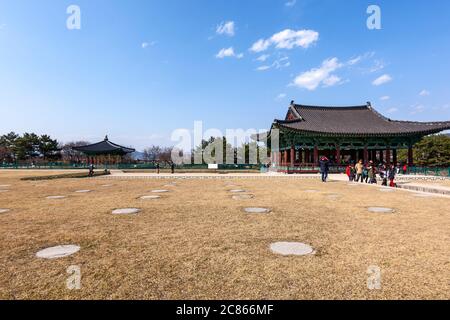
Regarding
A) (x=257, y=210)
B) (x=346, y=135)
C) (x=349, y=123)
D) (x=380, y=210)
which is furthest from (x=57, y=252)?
(x=349, y=123)

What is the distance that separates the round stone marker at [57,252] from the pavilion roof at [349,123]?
21.4 metres

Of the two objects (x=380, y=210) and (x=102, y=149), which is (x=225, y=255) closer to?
(x=380, y=210)

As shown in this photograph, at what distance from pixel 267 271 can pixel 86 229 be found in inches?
135

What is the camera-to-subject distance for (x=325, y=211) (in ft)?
21.2

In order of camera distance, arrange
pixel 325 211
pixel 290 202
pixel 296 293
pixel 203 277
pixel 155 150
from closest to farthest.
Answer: pixel 296 293, pixel 203 277, pixel 325 211, pixel 290 202, pixel 155 150

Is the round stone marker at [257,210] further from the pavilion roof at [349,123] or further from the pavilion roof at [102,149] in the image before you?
the pavilion roof at [102,149]

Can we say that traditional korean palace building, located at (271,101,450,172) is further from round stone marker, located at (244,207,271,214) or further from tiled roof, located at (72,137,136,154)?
tiled roof, located at (72,137,136,154)

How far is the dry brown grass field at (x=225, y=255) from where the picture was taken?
2.50 meters

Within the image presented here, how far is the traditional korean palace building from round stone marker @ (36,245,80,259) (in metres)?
21.4

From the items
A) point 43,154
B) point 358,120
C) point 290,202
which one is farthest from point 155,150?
point 290,202

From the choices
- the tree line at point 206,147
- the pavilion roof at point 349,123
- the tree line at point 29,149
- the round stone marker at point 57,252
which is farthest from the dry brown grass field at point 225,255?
the tree line at point 29,149

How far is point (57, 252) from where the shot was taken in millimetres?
3549
